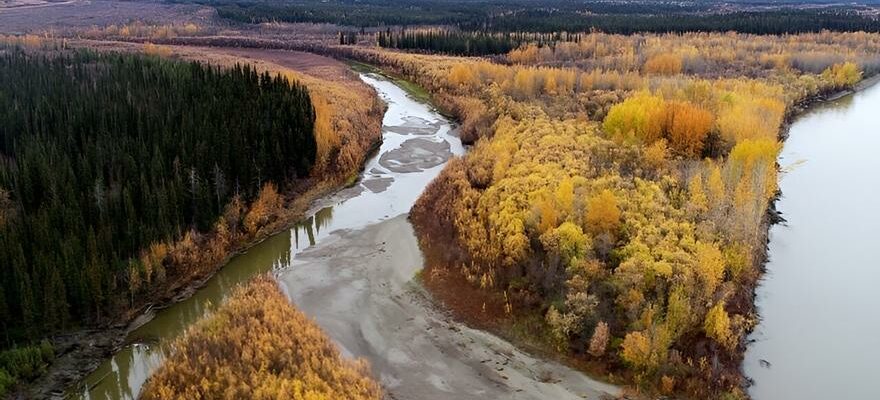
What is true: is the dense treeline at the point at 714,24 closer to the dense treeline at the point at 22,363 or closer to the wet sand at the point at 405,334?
the wet sand at the point at 405,334

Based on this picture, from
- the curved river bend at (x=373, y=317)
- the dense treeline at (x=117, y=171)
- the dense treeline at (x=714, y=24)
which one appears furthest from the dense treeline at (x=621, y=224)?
the dense treeline at (x=714, y=24)

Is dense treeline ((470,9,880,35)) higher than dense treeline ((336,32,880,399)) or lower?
higher

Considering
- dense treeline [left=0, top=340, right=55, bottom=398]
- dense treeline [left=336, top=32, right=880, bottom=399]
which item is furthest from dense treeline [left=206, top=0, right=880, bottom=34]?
dense treeline [left=0, top=340, right=55, bottom=398]

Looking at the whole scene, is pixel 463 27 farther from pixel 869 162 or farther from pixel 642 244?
pixel 642 244

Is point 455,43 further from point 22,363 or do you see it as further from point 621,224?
point 22,363

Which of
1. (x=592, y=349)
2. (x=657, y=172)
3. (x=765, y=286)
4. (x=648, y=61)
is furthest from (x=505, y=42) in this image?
(x=592, y=349)

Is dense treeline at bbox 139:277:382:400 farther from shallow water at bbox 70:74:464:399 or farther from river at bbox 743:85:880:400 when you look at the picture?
river at bbox 743:85:880:400
